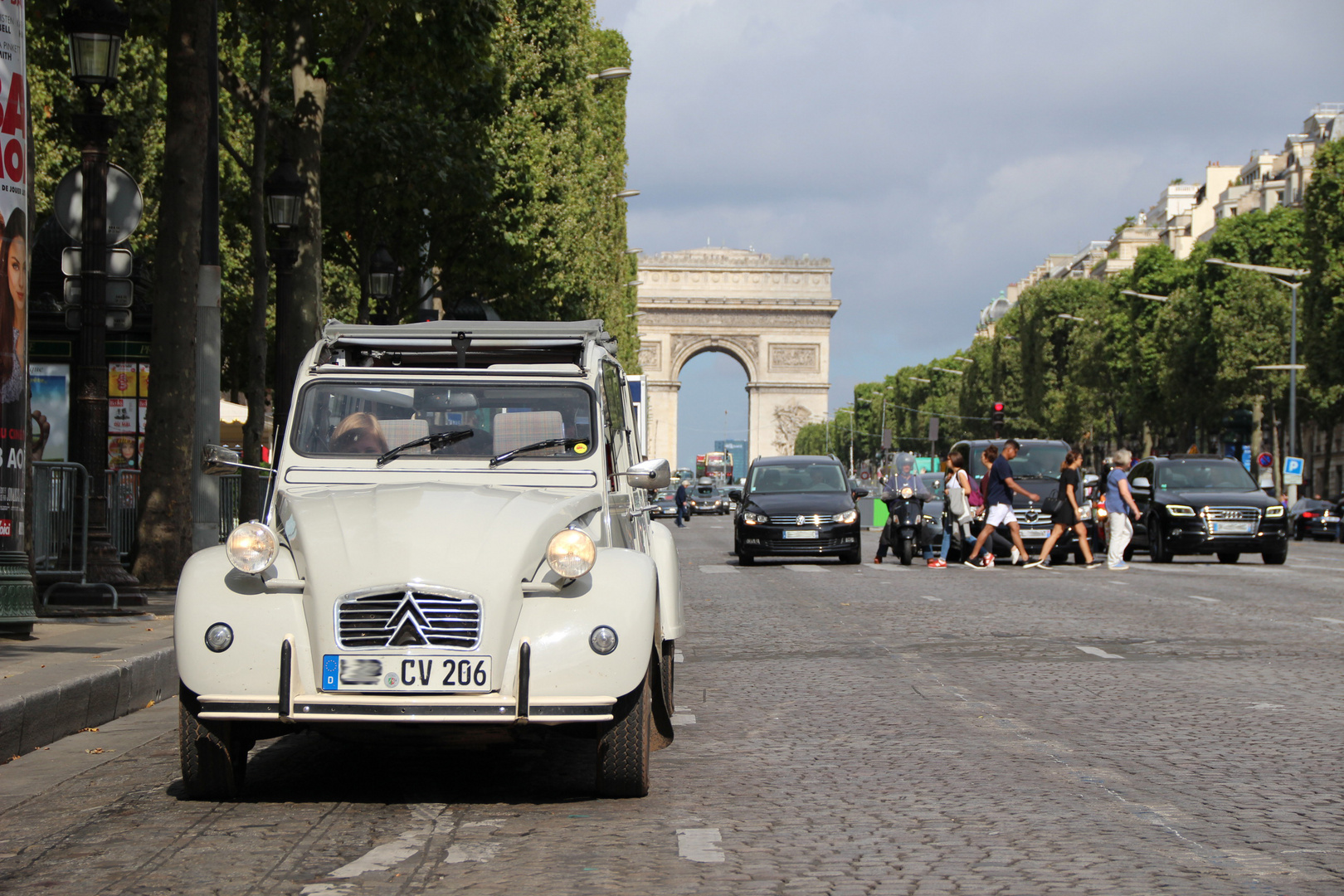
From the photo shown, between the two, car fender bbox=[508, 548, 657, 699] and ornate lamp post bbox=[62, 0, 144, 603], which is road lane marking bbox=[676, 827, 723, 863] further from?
ornate lamp post bbox=[62, 0, 144, 603]

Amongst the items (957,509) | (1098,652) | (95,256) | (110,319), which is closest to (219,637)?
(1098,652)

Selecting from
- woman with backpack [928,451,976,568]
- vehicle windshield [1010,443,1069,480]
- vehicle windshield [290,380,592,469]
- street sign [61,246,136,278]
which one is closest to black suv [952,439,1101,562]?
vehicle windshield [1010,443,1069,480]

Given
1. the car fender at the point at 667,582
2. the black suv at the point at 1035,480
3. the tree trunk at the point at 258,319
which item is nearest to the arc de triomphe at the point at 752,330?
the black suv at the point at 1035,480

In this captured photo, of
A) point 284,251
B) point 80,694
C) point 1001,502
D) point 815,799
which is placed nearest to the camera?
point 815,799

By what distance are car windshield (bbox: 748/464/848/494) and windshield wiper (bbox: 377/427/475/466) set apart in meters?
17.6

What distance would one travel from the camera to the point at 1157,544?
25.4 m

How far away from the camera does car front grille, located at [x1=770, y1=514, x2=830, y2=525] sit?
78.4ft

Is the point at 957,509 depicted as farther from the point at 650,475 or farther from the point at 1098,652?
the point at 650,475

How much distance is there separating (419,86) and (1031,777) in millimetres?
20024

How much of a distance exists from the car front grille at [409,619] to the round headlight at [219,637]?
393 mm

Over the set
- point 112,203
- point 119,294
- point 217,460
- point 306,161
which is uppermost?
point 306,161

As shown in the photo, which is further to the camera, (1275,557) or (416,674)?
(1275,557)

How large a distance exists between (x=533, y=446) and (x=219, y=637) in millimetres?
1676

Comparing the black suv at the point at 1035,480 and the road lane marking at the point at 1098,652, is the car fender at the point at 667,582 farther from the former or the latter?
the black suv at the point at 1035,480
